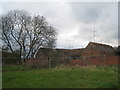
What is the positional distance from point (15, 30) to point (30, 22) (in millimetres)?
3354

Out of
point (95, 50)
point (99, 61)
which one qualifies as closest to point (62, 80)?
point (99, 61)

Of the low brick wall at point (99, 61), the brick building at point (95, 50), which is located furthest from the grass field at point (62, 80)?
the brick building at point (95, 50)

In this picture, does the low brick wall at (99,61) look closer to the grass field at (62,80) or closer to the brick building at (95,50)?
the grass field at (62,80)

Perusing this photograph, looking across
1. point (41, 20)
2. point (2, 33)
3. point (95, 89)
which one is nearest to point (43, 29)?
point (41, 20)

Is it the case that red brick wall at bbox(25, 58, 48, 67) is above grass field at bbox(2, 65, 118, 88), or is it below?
below

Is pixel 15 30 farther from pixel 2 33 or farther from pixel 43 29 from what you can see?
pixel 43 29

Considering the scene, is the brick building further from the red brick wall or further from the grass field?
the grass field

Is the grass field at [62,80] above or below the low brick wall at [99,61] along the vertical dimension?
above

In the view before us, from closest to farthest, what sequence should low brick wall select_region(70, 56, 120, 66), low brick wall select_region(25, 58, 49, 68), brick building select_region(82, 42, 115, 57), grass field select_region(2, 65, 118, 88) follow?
1. grass field select_region(2, 65, 118, 88)
2. low brick wall select_region(70, 56, 120, 66)
3. low brick wall select_region(25, 58, 49, 68)
4. brick building select_region(82, 42, 115, 57)

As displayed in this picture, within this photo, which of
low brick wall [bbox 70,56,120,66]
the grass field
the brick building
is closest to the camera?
the grass field

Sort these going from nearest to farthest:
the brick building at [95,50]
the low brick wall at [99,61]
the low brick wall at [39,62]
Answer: the low brick wall at [99,61]
the low brick wall at [39,62]
the brick building at [95,50]

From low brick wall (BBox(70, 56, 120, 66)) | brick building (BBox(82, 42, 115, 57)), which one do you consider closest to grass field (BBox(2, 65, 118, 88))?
low brick wall (BBox(70, 56, 120, 66))

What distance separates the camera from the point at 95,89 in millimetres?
6941

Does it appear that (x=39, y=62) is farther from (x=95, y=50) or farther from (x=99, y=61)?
(x=95, y=50)
